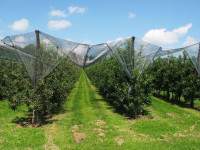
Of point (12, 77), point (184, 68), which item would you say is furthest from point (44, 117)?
point (184, 68)

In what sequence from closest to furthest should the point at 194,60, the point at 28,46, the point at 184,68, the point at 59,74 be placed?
the point at 28,46, the point at 59,74, the point at 194,60, the point at 184,68

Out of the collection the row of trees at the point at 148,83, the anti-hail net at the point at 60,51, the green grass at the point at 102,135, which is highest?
the anti-hail net at the point at 60,51

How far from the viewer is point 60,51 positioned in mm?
8359

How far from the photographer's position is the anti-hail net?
7773 millimetres

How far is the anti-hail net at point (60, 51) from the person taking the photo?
777cm

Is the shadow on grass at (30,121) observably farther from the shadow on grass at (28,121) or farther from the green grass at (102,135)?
the green grass at (102,135)

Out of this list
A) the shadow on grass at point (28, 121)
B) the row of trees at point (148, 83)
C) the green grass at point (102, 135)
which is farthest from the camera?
the row of trees at point (148, 83)

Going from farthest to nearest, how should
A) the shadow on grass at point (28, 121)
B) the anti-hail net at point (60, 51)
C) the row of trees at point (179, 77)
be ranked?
the row of trees at point (179, 77)
the shadow on grass at point (28, 121)
the anti-hail net at point (60, 51)

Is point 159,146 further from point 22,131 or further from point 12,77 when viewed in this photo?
point 12,77

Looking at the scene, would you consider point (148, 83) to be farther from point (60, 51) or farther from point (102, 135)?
point (60, 51)

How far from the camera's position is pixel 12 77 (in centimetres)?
1480

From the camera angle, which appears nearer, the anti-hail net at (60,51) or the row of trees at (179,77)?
the anti-hail net at (60,51)

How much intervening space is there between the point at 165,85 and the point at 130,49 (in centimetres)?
838

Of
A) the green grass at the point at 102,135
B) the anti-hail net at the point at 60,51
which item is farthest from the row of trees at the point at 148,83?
the green grass at the point at 102,135
